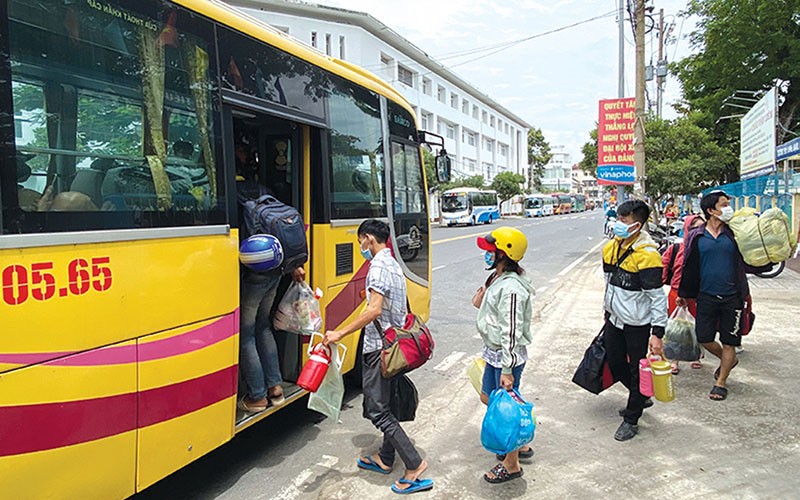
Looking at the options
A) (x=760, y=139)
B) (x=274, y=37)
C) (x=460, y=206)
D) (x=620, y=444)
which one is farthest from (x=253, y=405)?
(x=460, y=206)

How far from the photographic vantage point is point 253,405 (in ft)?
13.2

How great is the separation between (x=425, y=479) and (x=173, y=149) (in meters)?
2.59

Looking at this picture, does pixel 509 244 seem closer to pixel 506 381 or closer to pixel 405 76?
pixel 506 381

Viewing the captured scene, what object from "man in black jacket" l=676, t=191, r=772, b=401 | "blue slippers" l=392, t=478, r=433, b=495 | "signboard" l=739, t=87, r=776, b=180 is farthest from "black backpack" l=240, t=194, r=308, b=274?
"signboard" l=739, t=87, r=776, b=180

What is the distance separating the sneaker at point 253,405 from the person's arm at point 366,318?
84cm

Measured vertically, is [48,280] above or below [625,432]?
above

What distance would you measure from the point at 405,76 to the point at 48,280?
1832 inches

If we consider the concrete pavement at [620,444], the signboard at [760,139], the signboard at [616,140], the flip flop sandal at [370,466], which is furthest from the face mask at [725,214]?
the signboard at [760,139]

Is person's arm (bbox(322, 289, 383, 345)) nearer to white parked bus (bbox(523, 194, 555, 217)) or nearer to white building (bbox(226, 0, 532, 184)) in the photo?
white building (bbox(226, 0, 532, 184))

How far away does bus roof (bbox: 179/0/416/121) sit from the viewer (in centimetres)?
341

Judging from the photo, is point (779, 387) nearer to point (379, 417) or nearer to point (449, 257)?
point (379, 417)

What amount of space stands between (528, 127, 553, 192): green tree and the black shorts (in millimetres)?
85296

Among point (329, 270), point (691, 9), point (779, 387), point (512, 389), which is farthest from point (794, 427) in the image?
point (691, 9)

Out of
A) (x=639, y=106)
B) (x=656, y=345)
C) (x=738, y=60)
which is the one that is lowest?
(x=656, y=345)
